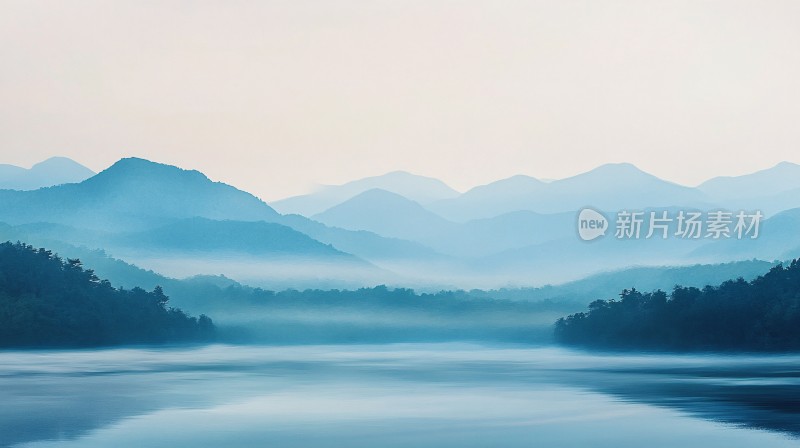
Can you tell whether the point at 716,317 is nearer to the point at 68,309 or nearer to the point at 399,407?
the point at 68,309

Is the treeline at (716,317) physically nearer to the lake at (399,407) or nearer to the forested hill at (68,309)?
the lake at (399,407)

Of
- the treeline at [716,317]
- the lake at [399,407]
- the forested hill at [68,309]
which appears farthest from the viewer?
the forested hill at [68,309]

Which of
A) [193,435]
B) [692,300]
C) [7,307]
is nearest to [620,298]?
[692,300]

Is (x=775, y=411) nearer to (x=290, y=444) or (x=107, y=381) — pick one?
(x=290, y=444)

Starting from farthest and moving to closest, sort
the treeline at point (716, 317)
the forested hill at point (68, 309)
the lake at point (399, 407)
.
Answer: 1. the forested hill at point (68, 309)
2. the treeline at point (716, 317)
3. the lake at point (399, 407)

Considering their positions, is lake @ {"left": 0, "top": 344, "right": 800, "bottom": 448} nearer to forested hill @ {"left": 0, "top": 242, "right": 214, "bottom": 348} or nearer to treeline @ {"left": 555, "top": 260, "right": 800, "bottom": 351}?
treeline @ {"left": 555, "top": 260, "right": 800, "bottom": 351}

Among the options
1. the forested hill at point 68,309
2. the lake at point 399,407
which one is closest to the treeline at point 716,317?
the lake at point 399,407

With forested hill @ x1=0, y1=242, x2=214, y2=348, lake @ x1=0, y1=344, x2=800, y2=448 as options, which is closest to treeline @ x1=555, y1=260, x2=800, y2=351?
lake @ x1=0, y1=344, x2=800, y2=448
